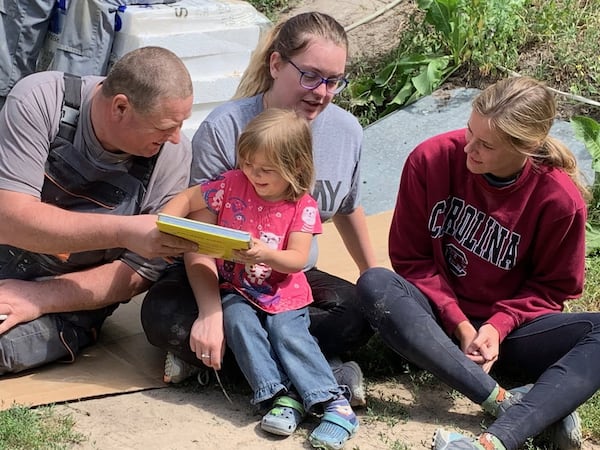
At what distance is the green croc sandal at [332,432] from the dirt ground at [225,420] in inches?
1.8

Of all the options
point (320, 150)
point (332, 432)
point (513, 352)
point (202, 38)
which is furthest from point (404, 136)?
point (332, 432)

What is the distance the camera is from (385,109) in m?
6.27

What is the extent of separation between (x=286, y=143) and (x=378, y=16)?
4063mm

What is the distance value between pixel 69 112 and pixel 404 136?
9.17 feet

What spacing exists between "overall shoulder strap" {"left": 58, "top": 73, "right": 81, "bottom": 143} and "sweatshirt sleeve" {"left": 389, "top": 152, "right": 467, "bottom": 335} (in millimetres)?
1166

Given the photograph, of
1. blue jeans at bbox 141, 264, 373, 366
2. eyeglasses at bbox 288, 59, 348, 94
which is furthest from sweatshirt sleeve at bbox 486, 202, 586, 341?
eyeglasses at bbox 288, 59, 348, 94

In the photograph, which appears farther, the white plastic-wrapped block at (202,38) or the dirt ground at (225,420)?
the white plastic-wrapped block at (202,38)

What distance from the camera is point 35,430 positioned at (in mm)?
3010

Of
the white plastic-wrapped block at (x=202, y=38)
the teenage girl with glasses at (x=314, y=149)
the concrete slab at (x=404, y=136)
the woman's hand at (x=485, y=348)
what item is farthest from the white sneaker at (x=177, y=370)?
the white plastic-wrapped block at (x=202, y=38)

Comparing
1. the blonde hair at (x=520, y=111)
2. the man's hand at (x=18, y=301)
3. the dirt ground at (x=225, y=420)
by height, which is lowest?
the dirt ground at (x=225, y=420)

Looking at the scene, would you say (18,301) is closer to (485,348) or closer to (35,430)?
(35,430)

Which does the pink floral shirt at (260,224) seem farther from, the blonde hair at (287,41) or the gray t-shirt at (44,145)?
the blonde hair at (287,41)

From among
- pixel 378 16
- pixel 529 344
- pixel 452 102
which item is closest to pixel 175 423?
pixel 529 344

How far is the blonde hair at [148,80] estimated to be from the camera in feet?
10.5
